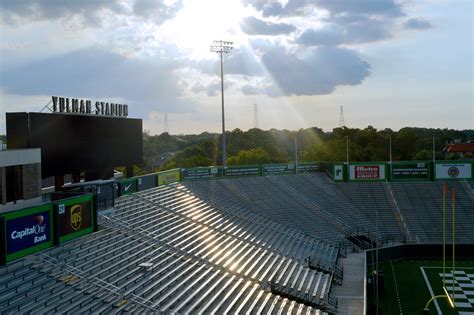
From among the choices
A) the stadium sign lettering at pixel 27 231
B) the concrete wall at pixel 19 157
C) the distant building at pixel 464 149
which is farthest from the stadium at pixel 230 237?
the distant building at pixel 464 149

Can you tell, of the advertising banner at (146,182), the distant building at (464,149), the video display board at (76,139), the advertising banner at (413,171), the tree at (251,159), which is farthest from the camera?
the tree at (251,159)

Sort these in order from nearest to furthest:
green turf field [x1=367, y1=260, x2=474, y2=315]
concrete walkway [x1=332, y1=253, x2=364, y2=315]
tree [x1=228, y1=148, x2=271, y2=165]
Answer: concrete walkway [x1=332, y1=253, x2=364, y2=315] < green turf field [x1=367, y1=260, x2=474, y2=315] < tree [x1=228, y1=148, x2=271, y2=165]

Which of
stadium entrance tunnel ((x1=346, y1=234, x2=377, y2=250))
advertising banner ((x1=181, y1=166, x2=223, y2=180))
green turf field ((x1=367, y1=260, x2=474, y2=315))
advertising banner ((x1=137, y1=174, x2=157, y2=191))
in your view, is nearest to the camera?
green turf field ((x1=367, y1=260, x2=474, y2=315))

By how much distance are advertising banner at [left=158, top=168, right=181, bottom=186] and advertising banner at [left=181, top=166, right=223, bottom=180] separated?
75 cm

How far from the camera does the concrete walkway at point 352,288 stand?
17.1 m

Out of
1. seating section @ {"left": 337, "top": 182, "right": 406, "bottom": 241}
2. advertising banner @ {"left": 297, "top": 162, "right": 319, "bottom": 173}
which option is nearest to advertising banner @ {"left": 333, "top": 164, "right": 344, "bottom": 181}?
seating section @ {"left": 337, "top": 182, "right": 406, "bottom": 241}

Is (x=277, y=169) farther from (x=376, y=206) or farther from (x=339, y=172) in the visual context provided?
(x=376, y=206)

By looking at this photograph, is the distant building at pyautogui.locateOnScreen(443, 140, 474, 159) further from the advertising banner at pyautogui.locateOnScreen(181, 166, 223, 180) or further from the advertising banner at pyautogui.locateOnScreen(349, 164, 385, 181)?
the advertising banner at pyautogui.locateOnScreen(181, 166, 223, 180)

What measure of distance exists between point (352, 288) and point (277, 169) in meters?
16.1

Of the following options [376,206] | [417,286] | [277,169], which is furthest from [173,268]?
[376,206]

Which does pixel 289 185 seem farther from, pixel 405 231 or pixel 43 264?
pixel 43 264

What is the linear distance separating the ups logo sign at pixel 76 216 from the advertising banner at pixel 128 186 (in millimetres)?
6299

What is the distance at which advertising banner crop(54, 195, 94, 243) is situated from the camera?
1379 centimetres

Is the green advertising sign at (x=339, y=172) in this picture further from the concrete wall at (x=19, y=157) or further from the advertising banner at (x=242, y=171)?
the concrete wall at (x=19, y=157)
